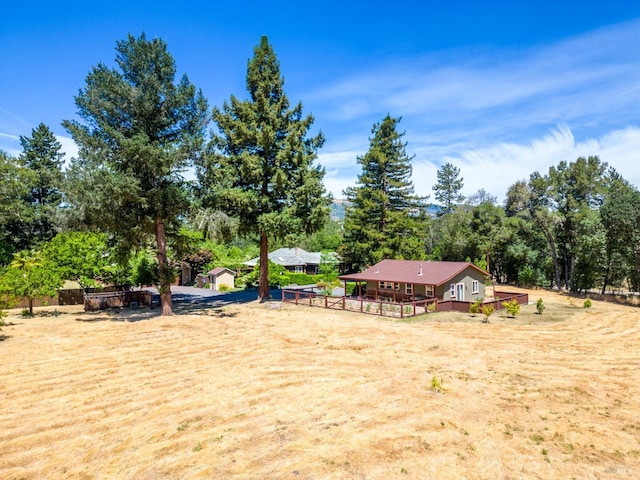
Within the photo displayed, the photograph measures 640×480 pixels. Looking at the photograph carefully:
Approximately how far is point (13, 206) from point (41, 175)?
10.7 meters

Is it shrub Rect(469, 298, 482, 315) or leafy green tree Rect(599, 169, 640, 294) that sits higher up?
leafy green tree Rect(599, 169, 640, 294)

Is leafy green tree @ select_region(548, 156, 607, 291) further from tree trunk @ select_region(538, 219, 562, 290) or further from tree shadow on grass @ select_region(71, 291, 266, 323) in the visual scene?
tree shadow on grass @ select_region(71, 291, 266, 323)

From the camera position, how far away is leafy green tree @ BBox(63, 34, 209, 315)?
75.5 feet

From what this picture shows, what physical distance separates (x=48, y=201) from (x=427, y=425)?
170 ft

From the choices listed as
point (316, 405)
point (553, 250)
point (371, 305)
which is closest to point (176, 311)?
point (371, 305)

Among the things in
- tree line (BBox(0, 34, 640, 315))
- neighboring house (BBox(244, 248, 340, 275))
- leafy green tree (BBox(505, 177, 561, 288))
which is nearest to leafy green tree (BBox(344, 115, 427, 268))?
tree line (BBox(0, 34, 640, 315))

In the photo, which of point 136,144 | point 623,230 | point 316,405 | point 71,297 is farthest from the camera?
point 623,230

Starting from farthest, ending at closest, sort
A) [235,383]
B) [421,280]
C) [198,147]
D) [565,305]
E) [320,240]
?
[320,240]
[565,305]
[421,280]
[198,147]
[235,383]

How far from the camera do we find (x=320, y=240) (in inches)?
3342

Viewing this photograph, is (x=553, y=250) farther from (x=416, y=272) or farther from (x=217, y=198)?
(x=217, y=198)

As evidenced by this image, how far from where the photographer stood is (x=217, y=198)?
2844cm

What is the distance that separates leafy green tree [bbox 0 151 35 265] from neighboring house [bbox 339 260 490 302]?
3116 centimetres

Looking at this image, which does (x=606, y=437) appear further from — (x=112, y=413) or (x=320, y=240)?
(x=320, y=240)

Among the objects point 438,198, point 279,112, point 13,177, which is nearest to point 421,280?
point 279,112
